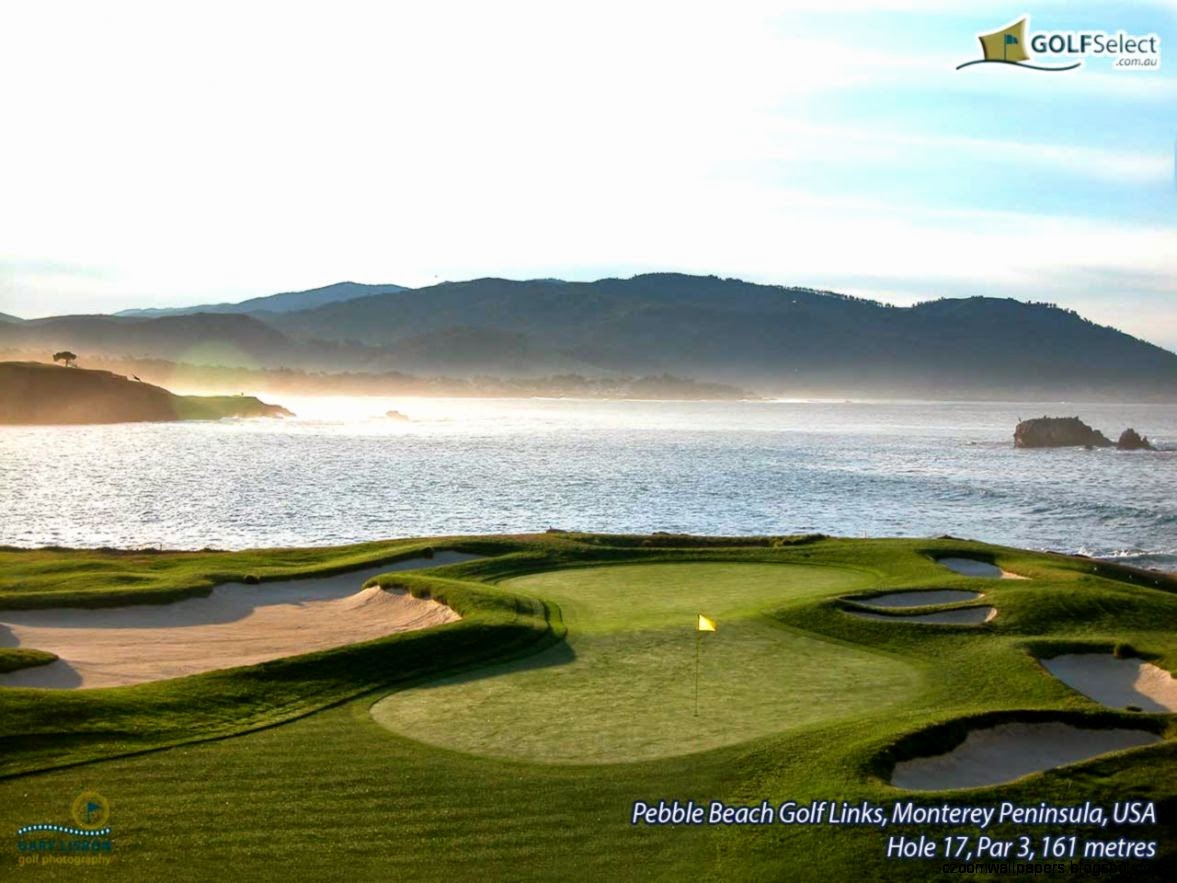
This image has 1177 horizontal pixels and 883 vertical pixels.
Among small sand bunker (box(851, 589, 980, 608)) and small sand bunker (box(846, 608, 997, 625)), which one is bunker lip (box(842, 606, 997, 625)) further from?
small sand bunker (box(851, 589, 980, 608))

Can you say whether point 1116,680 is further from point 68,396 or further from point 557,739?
point 68,396

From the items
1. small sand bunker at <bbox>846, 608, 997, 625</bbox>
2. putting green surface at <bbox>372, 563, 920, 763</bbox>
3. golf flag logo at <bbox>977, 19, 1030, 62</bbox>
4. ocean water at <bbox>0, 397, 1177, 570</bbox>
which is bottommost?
ocean water at <bbox>0, 397, 1177, 570</bbox>

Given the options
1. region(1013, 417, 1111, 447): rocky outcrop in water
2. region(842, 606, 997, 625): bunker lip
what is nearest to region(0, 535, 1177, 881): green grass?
region(842, 606, 997, 625): bunker lip

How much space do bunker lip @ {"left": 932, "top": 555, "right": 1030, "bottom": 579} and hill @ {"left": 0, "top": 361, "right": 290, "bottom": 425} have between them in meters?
157

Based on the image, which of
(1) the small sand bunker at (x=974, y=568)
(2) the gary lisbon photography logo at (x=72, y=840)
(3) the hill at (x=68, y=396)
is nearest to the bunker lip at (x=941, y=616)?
(1) the small sand bunker at (x=974, y=568)

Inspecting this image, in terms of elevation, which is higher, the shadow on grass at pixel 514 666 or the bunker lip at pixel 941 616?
the bunker lip at pixel 941 616

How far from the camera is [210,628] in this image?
25.7 meters

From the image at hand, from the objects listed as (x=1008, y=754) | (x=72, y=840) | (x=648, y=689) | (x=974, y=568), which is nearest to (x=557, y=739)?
(x=648, y=689)

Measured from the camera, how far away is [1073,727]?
16.4 metres

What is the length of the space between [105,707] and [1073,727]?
15.7m

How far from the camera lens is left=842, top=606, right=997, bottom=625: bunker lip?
80.9 feet

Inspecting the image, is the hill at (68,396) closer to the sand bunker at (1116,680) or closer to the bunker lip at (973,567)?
the bunker lip at (973,567)

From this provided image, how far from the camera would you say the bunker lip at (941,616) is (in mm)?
24656

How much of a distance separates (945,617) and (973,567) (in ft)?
32.4
